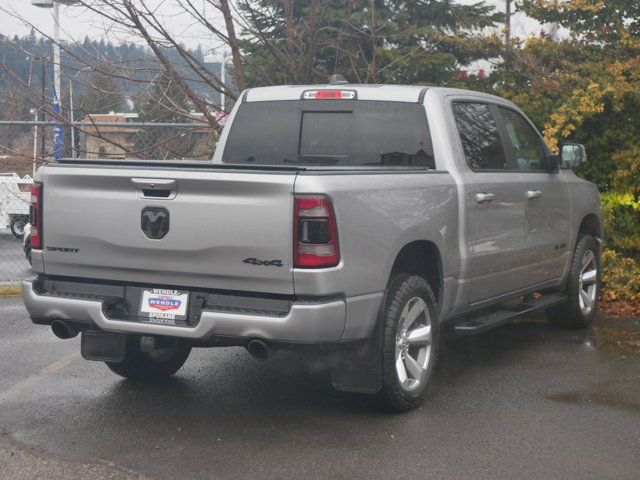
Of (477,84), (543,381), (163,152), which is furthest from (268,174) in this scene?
(477,84)

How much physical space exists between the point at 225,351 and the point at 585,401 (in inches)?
108

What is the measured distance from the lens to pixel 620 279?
32.6ft

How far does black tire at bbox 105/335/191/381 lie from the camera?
634 centimetres

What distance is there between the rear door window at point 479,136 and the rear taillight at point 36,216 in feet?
8.95

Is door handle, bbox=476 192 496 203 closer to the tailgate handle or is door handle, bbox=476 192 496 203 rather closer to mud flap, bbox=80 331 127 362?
the tailgate handle

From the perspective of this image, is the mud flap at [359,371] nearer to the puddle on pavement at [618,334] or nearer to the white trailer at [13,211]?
the puddle on pavement at [618,334]

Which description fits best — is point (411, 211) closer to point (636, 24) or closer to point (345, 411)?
point (345, 411)

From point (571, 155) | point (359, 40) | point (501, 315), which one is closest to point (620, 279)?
point (571, 155)

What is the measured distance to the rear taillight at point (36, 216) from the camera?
18.0 ft

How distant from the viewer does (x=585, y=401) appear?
19.5 feet

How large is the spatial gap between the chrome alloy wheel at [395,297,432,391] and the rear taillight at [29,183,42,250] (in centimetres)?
208

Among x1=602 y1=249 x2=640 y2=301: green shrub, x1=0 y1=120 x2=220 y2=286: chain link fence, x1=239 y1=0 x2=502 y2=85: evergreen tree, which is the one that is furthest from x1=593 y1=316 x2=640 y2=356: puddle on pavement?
x1=0 y1=120 x2=220 y2=286: chain link fence

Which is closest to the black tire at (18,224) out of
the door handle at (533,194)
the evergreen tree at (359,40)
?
the evergreen tree at (359,40)

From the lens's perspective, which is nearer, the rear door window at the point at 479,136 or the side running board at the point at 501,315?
the side running board at the point at 501,315
